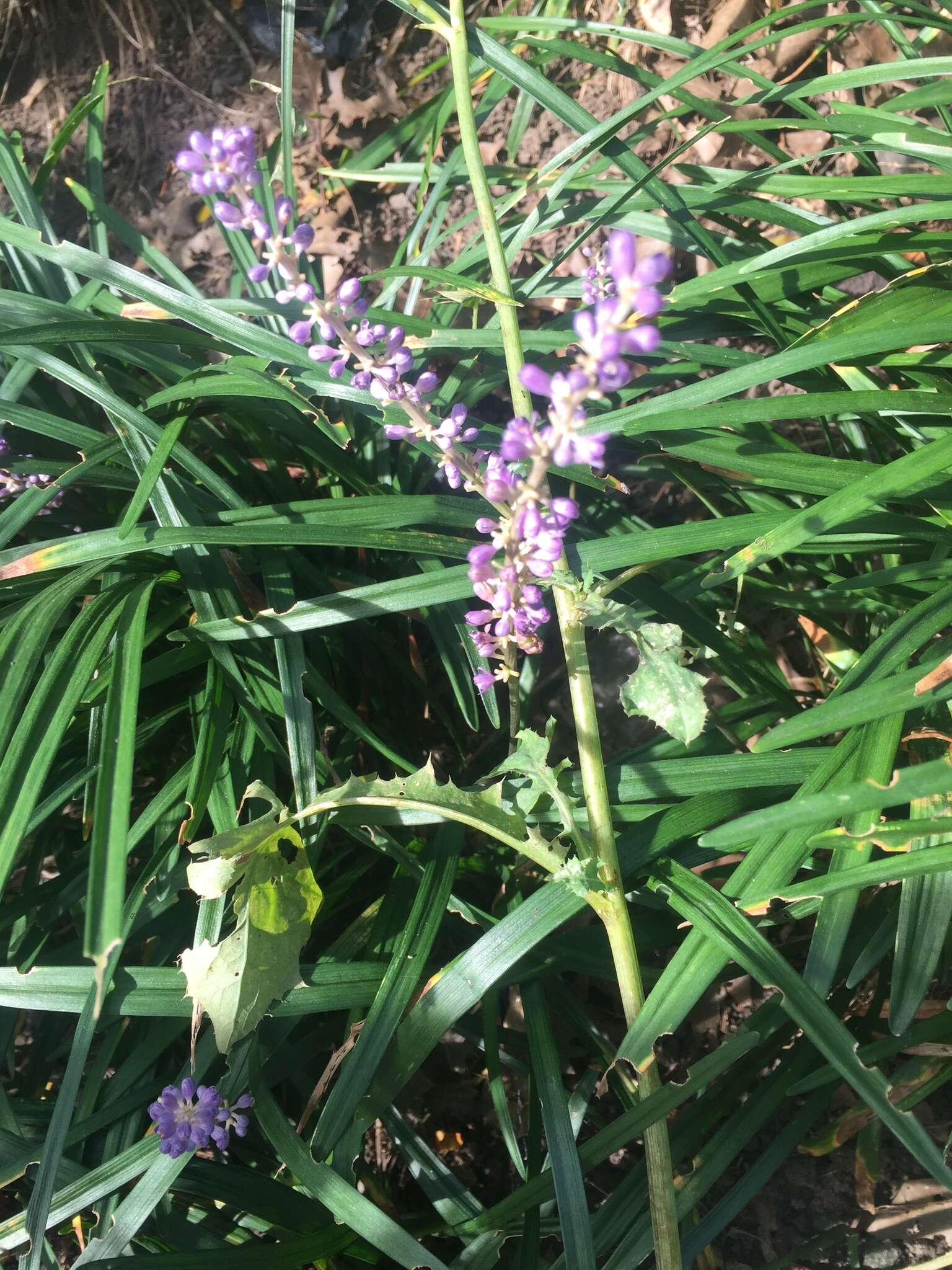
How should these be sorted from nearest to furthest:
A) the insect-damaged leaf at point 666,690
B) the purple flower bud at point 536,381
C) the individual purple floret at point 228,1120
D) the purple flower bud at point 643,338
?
the purple flower bud at point 643,338 < the purple flower bud at point 536,381 < the insect-damaged leaf at point 666,690 < the individual purple floret at point 228,1120

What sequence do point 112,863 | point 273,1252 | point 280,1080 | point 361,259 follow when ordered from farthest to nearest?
point 361,259
point 280,1080
point 273,1252
point 112,863

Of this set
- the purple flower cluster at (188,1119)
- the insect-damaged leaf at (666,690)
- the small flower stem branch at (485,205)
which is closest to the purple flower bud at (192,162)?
the small flower stem branch at (485,205)

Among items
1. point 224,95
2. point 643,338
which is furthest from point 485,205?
point 224,95

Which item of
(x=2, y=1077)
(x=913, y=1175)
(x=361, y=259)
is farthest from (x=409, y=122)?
(x=913, y=1175)

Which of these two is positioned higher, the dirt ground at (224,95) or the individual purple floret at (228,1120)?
the dirt ground at (224,95)

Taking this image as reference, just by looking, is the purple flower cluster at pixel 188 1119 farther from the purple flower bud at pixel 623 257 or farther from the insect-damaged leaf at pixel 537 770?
the purple flower bud at pixel 623 257

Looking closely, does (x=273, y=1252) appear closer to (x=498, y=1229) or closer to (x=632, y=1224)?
(x=498, y=1229)

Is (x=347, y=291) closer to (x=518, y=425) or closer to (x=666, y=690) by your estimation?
(x=518, y=425)
